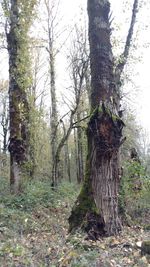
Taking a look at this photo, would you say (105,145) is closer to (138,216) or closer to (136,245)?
(136,245)

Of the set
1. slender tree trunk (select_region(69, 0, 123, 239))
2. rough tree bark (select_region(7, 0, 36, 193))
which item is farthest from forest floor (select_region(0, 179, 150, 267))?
rough tree bark (select_region(7, 0, 36, 193))

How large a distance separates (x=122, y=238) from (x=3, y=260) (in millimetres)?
3013

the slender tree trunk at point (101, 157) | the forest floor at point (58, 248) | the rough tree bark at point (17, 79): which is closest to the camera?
the forest floor at point (58, 248)

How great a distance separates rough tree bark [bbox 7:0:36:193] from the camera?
1373 centimetres

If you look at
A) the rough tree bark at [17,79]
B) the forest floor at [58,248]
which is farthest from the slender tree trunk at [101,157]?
the rough tree bark at [17,79]

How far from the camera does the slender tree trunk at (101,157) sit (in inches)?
313

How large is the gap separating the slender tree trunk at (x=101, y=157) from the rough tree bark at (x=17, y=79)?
5.80 metres

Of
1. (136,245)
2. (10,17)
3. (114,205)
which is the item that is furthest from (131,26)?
(136,245)

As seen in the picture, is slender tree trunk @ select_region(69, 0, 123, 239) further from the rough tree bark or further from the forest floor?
the rough tree bark

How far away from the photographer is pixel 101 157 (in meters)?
8.08

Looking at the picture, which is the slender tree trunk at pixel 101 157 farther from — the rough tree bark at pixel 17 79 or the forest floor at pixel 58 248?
the rough tree bark at pixel 17 79

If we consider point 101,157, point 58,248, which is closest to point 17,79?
point 101,157

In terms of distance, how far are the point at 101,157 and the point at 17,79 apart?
7.25 meters

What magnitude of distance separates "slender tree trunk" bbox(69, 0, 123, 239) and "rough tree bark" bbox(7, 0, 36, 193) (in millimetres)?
5801
